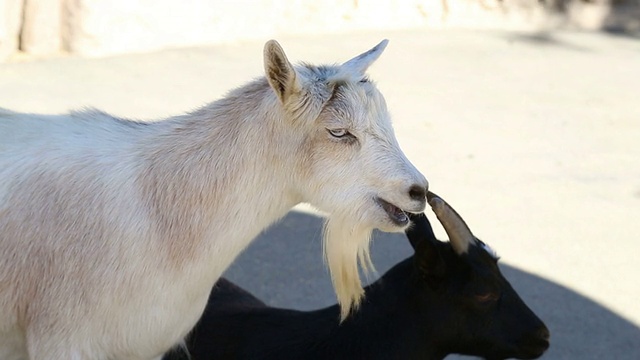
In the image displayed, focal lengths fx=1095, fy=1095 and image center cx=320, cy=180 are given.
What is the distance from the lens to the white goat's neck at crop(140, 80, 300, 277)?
316cm

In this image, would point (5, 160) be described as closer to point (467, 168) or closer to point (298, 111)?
point (298, 111)

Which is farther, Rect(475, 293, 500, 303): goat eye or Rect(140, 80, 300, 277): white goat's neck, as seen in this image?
Rect(475, 293, 500, 303): goat eye

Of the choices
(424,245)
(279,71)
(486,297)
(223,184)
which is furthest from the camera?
(486,297)

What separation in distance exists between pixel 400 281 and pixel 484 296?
1.00ft

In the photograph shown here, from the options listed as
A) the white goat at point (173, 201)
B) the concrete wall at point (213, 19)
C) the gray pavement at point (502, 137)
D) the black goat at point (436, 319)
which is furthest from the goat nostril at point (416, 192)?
the concrete wall at point (213, 19)

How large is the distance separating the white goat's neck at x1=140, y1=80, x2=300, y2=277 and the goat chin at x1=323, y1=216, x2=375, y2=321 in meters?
0.15

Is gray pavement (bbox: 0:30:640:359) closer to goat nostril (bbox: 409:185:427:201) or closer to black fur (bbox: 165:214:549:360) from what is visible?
black fur (bbox: 165:214:549:360)

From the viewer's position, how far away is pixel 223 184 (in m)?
3.20

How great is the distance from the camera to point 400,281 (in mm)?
3883

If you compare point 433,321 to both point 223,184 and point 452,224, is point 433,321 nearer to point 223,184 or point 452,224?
point 452,224

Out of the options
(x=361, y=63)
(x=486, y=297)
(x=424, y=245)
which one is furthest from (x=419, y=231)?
(x=361, y=63)

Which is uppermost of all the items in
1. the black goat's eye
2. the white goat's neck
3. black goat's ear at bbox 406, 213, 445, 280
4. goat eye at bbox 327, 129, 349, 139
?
goat eye at bbox 327, 129, 349, 139

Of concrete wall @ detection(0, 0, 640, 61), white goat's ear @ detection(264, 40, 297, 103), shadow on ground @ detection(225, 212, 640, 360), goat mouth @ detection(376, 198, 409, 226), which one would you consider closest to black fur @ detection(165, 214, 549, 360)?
goat mouth @ detection(376, 198, 409, 226)

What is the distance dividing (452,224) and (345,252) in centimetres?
53
